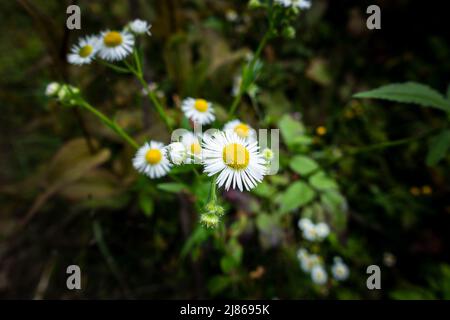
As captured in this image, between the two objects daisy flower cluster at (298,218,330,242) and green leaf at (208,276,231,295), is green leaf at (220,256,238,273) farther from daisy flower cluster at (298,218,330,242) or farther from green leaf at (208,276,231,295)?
daisy flower cluster at (298,218,330,242)

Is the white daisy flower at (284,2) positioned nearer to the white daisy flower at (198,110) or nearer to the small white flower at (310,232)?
the white daisy flower at (198,110)

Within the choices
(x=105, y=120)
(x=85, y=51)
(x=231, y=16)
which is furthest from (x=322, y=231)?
(x=231, y=16)

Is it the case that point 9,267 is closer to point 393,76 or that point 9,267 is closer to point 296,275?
point 296,275

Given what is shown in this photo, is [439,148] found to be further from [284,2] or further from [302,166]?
[284,2]

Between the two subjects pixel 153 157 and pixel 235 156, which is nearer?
pixel 235 156

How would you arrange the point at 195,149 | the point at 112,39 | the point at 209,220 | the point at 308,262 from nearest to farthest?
the point at 209,220 < the point at 195,149 < the point at 112,39 < the point at 308,262

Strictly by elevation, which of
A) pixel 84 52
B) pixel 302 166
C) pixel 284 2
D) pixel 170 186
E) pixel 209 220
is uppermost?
pixel 284 2

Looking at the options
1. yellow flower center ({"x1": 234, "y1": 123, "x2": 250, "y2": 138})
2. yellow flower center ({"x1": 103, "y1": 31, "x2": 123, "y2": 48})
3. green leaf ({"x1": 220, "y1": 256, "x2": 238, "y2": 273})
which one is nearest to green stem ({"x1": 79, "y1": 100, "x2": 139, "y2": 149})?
yellow flower center ({"x1": 103, "y1": 31, "x2": 123, "y2": 48})

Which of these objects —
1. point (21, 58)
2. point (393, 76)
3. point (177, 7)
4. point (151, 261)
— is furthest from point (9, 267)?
point (393, 76)
